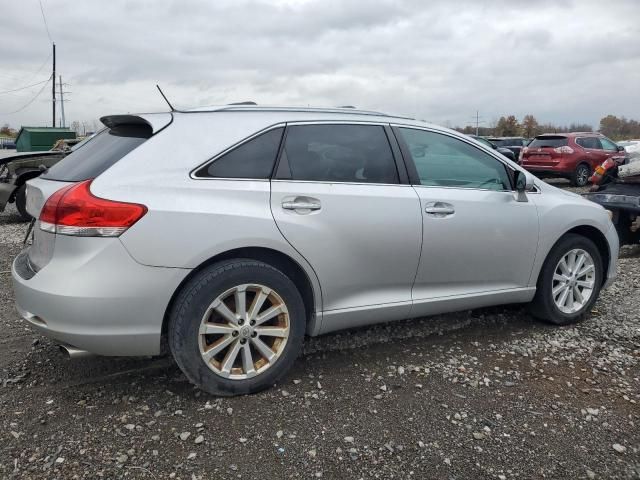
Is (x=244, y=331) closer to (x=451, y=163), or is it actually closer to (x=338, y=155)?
(x=338, y=155)

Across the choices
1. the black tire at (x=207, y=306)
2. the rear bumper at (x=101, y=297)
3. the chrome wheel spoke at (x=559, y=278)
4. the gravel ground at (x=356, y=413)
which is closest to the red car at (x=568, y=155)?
the chrome wheel spoke at (x=559, y=278)

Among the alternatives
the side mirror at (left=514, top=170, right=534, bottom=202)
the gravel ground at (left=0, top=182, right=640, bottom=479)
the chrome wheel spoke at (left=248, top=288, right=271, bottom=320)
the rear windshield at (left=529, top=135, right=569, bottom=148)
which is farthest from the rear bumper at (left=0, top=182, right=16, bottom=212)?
the rear windshield at (left=529, top=135, right=569, bottom=148)

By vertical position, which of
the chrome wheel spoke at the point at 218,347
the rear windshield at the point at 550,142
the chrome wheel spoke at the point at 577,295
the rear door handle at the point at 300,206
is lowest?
the chrome wheel spoke at the point at 577,295

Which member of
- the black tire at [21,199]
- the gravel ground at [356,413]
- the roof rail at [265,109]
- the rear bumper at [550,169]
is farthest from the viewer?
the rear bumper at [550,169]

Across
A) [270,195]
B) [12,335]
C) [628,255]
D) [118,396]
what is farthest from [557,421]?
[628,255]

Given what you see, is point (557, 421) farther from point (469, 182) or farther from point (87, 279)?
point (87, 279)

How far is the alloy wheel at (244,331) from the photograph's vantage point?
303cm

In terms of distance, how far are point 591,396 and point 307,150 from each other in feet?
7.40

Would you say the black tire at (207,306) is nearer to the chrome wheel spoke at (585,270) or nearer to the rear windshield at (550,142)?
the chrome wheel spoke at (585,270)

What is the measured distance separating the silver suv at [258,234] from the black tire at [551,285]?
225 millimetres

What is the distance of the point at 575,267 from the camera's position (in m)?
4.45

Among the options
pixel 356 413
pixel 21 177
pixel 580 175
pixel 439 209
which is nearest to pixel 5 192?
pixel 21 177

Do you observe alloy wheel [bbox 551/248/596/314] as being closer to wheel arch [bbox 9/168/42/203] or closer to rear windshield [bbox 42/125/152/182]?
rear windshield [bbox 42/125/152/182]

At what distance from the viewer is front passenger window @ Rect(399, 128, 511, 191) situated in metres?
3.81
